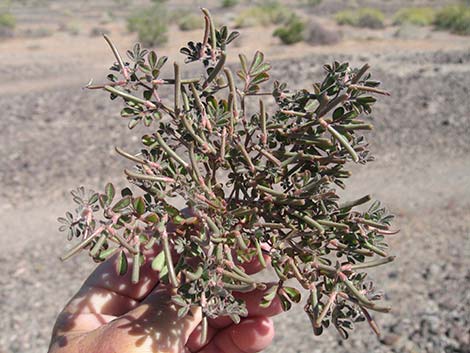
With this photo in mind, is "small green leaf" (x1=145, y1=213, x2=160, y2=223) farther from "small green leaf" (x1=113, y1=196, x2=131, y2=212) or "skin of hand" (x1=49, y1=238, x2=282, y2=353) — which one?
"skin of hand" (x1=49, y1=238, x2=282, y2=353)

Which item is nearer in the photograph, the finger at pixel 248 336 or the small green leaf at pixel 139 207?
the small green leaf at pixel 139 207

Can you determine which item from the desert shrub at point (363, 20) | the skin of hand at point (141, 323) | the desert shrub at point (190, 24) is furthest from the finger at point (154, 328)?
the desert shrub at point (363, 20)

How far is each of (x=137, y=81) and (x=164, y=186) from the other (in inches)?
11.7

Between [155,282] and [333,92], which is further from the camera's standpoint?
[155,282]

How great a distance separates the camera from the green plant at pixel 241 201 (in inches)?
59.8

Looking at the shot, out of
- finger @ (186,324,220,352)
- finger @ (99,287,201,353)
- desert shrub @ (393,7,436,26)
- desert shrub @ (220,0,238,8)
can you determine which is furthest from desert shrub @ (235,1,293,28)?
finger @ (99,287,201,353)

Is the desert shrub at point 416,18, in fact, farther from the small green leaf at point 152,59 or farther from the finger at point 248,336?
the small green leaf at point 152,59

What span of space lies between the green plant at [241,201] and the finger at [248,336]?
1.87 feet

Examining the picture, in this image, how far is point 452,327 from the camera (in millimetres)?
5031

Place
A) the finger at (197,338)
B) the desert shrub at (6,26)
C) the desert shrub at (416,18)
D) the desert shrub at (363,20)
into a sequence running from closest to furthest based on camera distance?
the finger at (197,338), the desert shrub at (6,26), the desert shrub at (363,20), the desert shrub at (416,18)

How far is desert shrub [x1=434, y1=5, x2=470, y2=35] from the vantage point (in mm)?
26672

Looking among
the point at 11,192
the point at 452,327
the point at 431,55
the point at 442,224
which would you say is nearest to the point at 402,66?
the point at 431,55

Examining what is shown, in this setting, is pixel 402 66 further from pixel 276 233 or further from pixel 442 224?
pixel 276 233

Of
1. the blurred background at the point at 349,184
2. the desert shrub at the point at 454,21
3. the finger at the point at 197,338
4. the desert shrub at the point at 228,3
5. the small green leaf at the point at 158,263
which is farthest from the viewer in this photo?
the desert shrub at the point at 228,3
